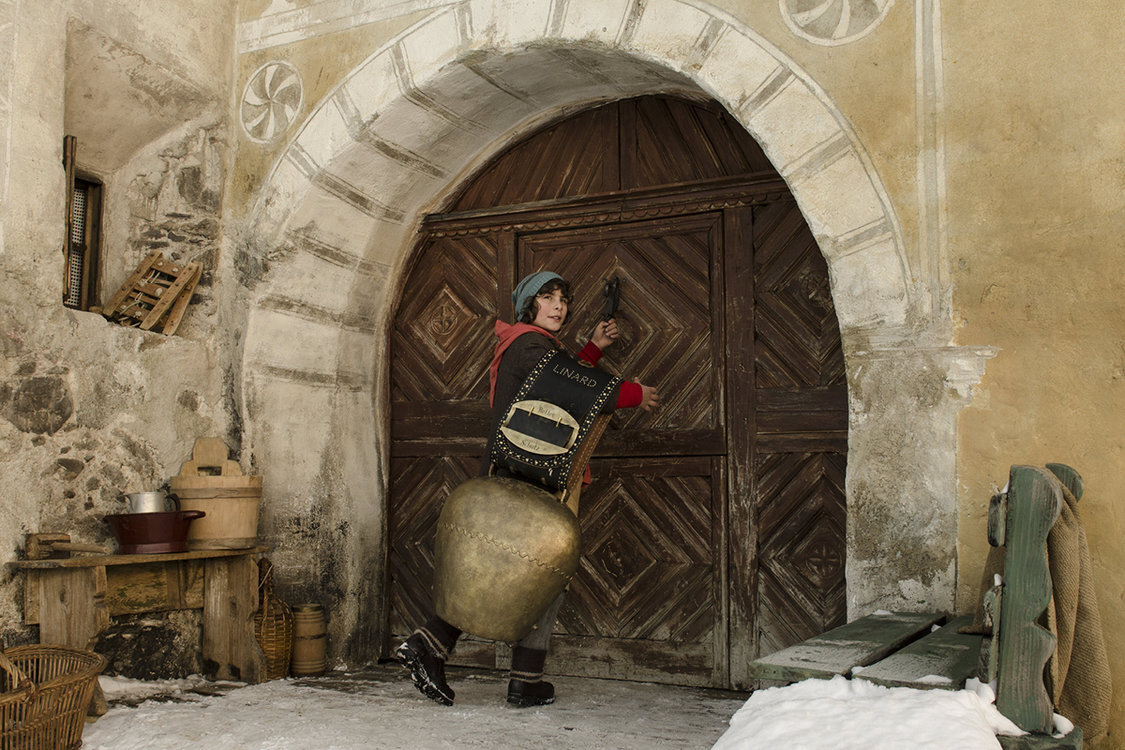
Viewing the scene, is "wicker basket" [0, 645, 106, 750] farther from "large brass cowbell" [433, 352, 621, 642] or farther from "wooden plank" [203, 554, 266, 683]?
"large brass cowbell" [433, 352, 621, 642]

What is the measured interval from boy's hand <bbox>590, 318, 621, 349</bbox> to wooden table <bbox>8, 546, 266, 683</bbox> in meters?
1.67

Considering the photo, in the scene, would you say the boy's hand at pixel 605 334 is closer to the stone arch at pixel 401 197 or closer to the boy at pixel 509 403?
the boy at pixel 509 403

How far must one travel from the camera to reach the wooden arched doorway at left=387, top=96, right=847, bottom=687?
13.2ft

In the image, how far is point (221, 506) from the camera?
4148 millimetres

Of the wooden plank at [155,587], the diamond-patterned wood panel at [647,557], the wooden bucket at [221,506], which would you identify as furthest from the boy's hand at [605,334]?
the wooden plank at [155,587]

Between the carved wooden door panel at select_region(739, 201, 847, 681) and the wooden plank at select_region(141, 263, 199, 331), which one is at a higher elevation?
the wooden plank at select_region(141, 263, 199, 331)

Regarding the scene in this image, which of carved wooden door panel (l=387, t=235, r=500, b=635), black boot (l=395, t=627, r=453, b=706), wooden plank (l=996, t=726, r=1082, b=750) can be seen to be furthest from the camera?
carved wooden door panel (l=387, t=235, r=500, b=635)

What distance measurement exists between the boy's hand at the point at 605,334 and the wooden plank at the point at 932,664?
6.11 feet

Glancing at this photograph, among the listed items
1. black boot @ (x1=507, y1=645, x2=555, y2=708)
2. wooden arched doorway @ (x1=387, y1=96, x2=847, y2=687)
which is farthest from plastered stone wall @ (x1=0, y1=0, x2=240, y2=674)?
black boot @ (x1=507, y1=645, x2=555, y2=708)

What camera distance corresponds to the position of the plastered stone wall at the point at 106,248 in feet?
12.3

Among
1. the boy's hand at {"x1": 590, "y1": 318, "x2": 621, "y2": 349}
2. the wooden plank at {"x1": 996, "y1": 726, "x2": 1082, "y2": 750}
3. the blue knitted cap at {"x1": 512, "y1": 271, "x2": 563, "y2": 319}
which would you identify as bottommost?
the wooden plank at {"x1": 996, "y1": 726, "x2": 1082, "y2": 750}

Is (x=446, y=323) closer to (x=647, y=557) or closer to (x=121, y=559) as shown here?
(x=647, y=557)

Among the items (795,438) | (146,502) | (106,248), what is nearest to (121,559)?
(146,502)

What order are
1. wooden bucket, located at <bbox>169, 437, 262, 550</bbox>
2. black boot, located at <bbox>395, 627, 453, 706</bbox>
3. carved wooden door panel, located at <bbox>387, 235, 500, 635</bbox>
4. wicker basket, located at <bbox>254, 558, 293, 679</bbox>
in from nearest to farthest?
black boot, located at <bbox>395, 627, 453, 706</bbox> < wooden bucket, located at <bbox>169, 437, 262, 550</bbox> < wicker basket, located at <bbox>254, 558, 293, 679</bbox> < carved wooden door panel, located at <bbox>387, 235, 500, 635</bbox>
